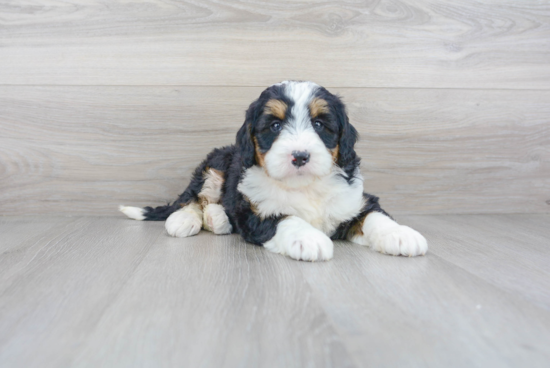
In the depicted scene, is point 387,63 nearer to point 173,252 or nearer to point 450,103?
point 450,103

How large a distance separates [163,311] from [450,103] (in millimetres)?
2390

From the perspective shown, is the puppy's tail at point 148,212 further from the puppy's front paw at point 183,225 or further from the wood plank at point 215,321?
the wood plank at point 215,321

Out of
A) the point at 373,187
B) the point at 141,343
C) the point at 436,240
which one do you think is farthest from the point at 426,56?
the point at 141,343

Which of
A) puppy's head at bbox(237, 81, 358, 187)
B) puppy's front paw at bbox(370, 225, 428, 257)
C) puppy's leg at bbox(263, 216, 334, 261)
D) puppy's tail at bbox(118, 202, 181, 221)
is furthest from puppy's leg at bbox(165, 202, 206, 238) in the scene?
puppy's front paw at bbox(370, 225, 428, 257)

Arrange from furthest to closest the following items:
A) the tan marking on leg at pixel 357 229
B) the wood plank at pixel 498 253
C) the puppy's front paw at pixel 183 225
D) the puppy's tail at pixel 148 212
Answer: the puppy's tail at pixel 148 212 < the puppy's front paw at pixel 183 225 < the tan marking on leg at pixel 357 229 < the wood plank at pixel 498 253

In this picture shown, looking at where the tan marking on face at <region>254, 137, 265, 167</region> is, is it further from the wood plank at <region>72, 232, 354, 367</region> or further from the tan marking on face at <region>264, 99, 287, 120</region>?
the wood plank at <region>72, 232, 354, 367</region>

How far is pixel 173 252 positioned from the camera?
6.32ft

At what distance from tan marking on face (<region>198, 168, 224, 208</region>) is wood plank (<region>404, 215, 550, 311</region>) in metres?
1.13

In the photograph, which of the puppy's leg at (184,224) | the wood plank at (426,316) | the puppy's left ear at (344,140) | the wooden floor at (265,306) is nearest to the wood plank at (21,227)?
the wooden floor at (265,306)

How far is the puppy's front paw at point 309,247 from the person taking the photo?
173 cm

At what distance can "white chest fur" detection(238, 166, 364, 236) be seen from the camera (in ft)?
6.71

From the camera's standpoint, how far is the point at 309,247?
1735 millimetres

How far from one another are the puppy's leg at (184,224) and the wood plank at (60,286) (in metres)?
0.10

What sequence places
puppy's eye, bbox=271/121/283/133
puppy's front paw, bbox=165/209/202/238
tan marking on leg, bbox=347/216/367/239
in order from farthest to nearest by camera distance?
puppy's front paw, bbox=165/209/202/238
tan marking on leg, bbox=347/216/367/239
puppy's eye, bbox=271/121/283/133
